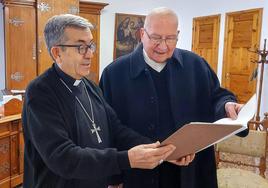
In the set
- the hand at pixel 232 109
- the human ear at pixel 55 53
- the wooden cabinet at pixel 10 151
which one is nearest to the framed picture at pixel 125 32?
Answer: the wooden cabinet at pixel 10 151

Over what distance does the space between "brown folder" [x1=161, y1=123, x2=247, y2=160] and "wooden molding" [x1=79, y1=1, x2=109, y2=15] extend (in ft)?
16.8

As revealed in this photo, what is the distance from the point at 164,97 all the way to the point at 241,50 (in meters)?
5.36

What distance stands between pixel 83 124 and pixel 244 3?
597 cm

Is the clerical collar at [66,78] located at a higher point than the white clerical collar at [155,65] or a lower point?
lower

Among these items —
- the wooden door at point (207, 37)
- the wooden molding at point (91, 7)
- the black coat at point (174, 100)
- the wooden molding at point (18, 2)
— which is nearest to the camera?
the black coat at point (174, 100)

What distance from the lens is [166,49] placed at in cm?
154

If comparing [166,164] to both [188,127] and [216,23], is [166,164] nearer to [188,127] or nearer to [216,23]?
[188,127]

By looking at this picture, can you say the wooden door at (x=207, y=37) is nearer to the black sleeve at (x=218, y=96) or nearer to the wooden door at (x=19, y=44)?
the wooden door at (x=19, y=44)

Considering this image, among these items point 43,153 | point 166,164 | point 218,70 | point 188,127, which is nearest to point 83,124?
point 43,153

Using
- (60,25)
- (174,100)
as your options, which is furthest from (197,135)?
(60,25)

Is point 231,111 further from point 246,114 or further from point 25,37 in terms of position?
point 25,37

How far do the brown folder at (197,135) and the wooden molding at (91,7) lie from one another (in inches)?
201

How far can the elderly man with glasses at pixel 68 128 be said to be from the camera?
3.58 ft

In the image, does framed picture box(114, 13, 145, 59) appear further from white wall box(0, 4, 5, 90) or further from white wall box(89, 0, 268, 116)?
white wall box(0, 4, 5, 90)
